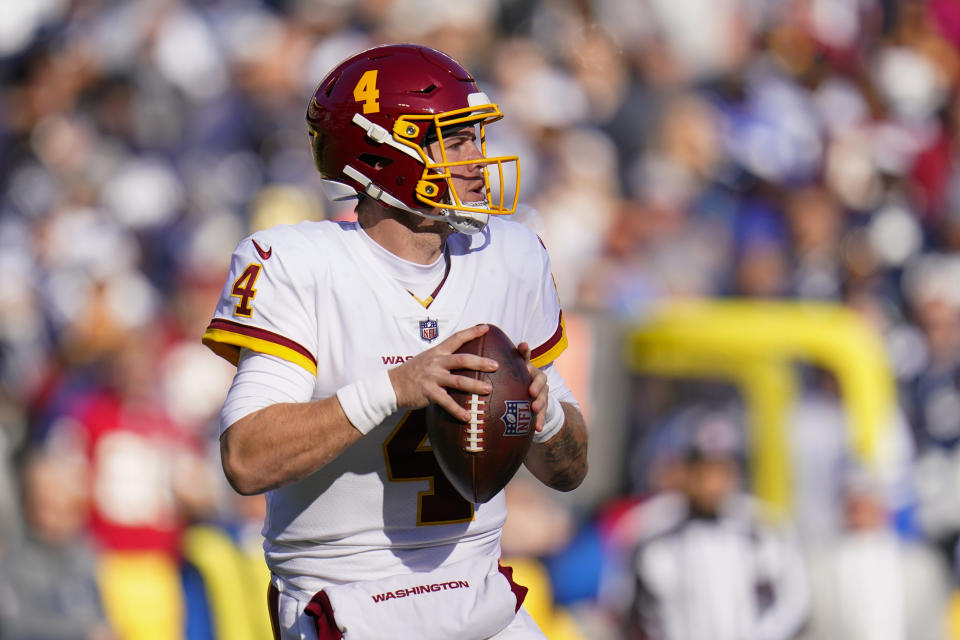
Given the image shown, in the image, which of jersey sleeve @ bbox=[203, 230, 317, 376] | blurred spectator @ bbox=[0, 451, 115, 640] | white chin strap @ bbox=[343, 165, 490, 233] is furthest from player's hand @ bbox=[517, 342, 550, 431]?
blurred spectator @ bbox=[0, 451, 115, 640]

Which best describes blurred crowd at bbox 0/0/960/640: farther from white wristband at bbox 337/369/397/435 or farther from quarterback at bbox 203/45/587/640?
white wristband at bbox 337/369/397/435

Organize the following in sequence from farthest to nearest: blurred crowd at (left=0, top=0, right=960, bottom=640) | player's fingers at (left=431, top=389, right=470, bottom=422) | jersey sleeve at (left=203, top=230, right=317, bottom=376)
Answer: blurred crowd at (left=0, top=0, right=960, bottom=640) → jersey sleeve at (left=203, top=230, right=317, bottom=376) → player's fingers at (left=431, top=389, right=470, bottom=422)

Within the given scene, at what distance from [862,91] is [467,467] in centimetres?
850

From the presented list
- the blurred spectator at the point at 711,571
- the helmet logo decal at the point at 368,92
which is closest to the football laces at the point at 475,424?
the helmet logo decal at the point at 368,92

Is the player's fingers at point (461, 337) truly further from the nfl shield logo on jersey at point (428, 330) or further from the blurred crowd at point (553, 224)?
the blurred crowd at point (553, 224)

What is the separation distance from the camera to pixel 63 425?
21.8 ft

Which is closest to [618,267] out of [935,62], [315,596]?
[935,62]

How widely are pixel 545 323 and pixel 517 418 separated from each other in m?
0.51

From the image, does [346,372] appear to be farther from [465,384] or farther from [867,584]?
[867,584]

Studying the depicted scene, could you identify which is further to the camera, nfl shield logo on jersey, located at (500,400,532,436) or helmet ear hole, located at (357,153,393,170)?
helmet ear hole, located at (357,153,393,170)

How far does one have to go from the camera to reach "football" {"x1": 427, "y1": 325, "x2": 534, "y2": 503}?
2672mm

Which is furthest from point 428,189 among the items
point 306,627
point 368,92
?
point 306,627

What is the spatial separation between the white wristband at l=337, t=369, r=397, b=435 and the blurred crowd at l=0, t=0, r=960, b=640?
343 centimetres

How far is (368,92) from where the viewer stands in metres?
2.99
